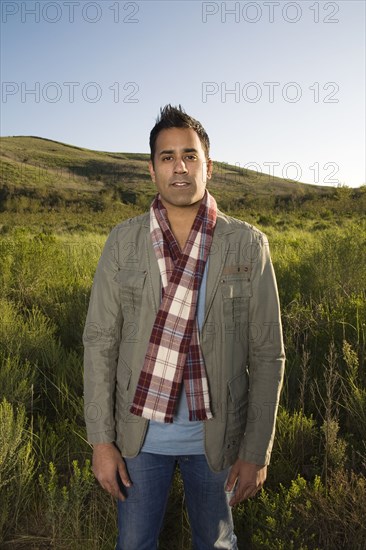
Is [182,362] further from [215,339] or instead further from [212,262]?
[212,262]

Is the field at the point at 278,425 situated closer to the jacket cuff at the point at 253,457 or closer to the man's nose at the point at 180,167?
the jacket cuff at the point at 253,457

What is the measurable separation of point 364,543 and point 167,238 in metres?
1.57

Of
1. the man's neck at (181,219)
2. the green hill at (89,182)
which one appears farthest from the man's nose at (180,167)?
the green hill at (89,182)

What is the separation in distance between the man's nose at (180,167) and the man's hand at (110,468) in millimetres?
1066

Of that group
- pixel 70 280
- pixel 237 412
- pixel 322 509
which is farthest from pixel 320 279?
pixel 237 412

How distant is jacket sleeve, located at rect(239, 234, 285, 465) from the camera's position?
1743 millimetres

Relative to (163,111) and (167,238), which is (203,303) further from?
(163,111)

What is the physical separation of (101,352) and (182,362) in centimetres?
31

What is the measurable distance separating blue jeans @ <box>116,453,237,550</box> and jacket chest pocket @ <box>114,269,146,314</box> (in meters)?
0.55

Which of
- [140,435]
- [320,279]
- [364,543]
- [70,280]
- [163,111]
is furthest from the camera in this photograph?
[70,280]

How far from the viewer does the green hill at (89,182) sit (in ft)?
126

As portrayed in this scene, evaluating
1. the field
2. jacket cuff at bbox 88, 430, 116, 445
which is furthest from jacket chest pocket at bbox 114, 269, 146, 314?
the field

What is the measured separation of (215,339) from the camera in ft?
5.75

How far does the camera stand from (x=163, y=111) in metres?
1.89
